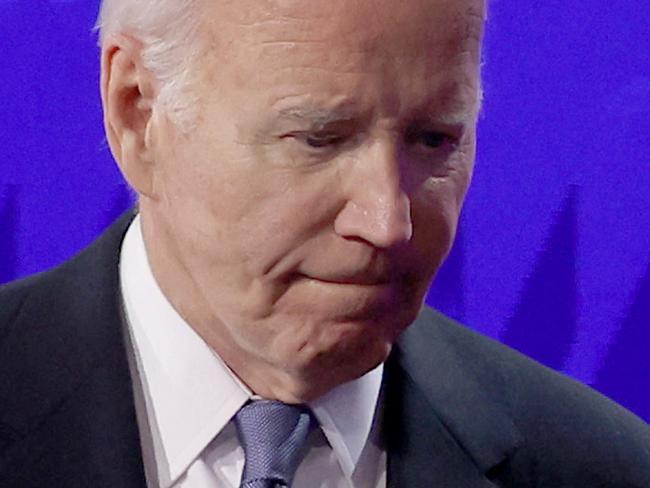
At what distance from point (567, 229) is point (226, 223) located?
0.52m

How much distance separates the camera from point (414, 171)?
1.04 meters

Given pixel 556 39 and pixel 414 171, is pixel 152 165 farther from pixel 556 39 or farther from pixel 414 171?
pixel 556 39

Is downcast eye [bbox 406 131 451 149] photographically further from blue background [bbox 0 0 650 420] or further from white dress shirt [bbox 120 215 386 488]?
blue background [bbox 0 0 650 420]

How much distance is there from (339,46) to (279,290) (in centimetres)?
20

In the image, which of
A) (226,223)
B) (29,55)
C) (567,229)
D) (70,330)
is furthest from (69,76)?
(567,229)

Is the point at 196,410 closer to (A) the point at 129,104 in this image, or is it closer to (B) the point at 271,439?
(B) the point at 271,439

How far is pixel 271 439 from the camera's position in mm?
1152

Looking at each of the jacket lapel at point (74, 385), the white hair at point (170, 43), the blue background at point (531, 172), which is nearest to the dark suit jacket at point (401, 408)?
the jacket lapel at point (74, 385)

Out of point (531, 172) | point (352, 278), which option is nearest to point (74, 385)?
point (352, 278)

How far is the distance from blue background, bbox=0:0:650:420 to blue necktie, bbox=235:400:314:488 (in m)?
0.38

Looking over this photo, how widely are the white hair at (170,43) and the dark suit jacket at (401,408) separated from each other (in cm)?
23

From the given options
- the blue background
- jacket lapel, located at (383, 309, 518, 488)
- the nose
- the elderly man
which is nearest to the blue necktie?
the elderly man

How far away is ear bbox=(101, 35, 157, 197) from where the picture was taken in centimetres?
107

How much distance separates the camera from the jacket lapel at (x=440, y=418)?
122 centimetres
